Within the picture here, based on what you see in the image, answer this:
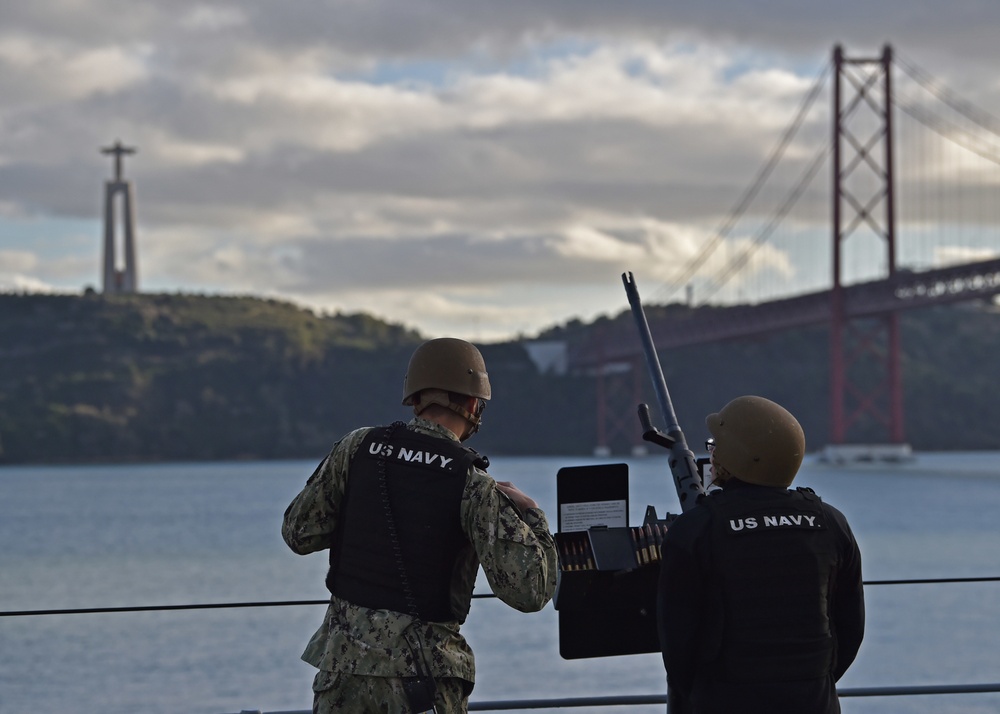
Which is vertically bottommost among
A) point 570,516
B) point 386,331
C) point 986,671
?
point 986,671

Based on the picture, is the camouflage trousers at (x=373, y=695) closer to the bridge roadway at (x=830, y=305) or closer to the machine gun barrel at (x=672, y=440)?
the machine gun barrel at (x=672, y=440)

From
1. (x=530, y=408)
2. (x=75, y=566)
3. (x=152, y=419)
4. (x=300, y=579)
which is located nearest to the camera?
(x=300, y=579)

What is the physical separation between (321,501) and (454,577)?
0.92ft

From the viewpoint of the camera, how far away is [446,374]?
2.43 meters

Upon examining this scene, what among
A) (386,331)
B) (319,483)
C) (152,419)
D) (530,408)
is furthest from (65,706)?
(386,331)

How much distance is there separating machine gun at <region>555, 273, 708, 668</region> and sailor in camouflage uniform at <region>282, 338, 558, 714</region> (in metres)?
0.16

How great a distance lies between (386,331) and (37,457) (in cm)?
3171

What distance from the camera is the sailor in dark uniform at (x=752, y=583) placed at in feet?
7.75

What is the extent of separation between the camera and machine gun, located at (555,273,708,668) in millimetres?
2516

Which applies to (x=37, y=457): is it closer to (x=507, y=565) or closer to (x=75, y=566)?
(x=75, y=566)

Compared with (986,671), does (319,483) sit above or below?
above

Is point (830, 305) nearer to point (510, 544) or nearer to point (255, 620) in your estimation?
point (255, 620)

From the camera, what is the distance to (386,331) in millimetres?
116375

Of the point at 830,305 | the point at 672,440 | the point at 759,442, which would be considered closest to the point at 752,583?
the point at 759,442
